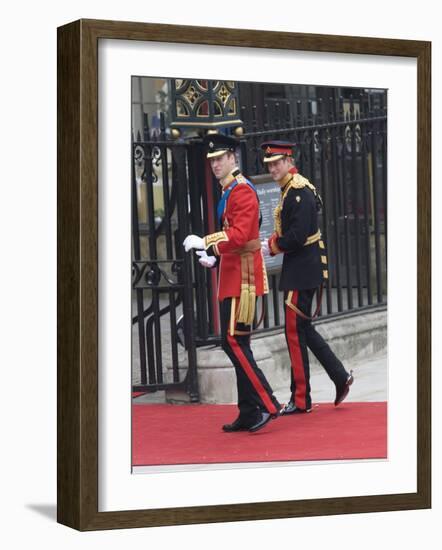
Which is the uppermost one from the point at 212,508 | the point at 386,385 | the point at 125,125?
the point at 125,125

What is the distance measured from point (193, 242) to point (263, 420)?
1.02 meters

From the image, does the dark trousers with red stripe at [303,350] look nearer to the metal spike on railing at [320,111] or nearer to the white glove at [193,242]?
the white glove at [193,242]

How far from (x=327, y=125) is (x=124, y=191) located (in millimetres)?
1520

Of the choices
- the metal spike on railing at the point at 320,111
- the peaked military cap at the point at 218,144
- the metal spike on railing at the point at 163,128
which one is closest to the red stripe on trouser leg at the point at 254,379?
the peaked military cap at the point at 218,144

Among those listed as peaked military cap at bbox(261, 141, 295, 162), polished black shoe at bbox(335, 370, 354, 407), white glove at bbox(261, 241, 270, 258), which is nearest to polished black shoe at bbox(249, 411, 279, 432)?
polished black shoe at bbox(335, 370, 354, 407)

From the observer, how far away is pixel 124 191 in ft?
28.0

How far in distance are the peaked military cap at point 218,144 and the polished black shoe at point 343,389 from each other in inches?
54.8

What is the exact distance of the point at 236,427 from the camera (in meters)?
9.01

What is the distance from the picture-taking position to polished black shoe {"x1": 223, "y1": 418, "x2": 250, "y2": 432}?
8.99m

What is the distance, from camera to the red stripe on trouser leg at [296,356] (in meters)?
9.16

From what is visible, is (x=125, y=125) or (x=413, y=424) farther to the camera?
(x=413, y=424)

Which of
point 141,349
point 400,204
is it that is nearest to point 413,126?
point 400,204

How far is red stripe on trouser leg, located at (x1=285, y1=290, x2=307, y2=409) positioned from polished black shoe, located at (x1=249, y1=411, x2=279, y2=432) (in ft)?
0.51

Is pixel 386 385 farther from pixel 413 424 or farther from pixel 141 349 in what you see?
pixel 141 349
